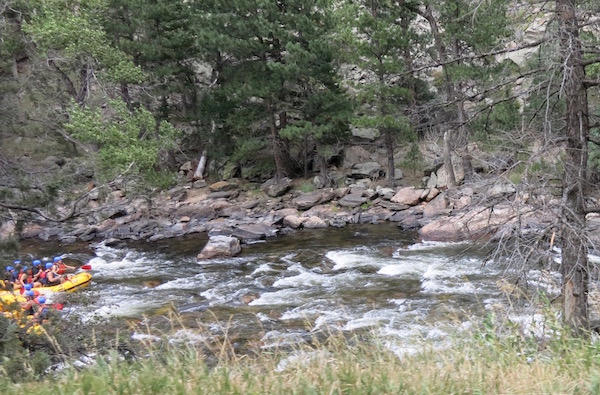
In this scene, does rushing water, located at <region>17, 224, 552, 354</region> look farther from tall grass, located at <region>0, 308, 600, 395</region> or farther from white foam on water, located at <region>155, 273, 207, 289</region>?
tall grass, located at <region>0, 308, 600, 395</region>

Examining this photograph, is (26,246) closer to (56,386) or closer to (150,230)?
(150,230)

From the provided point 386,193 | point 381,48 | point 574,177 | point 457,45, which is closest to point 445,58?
point 457,45

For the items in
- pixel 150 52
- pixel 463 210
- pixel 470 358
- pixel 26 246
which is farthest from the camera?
pixel 150 52

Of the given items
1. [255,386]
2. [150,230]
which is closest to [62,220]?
[255,386]

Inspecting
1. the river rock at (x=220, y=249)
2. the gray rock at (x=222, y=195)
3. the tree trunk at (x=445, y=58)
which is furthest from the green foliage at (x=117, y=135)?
the tree trunk at (x=445, y=58)

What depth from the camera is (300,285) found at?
1311cm

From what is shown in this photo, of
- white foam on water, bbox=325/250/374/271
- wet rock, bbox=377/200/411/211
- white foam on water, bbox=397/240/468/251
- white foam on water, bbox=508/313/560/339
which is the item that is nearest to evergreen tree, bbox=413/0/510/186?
wet rock, bbox=377/200/411/211

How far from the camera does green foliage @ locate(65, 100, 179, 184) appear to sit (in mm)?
18594

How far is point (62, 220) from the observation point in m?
6.49

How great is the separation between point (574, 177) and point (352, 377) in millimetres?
4086

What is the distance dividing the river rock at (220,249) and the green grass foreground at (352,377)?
12391 mm

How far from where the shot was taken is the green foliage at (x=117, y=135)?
18594 millimetres

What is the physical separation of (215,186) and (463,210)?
19552 mm

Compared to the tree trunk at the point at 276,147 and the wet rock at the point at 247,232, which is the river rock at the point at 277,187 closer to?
the tree trunk at the point at 276,147
